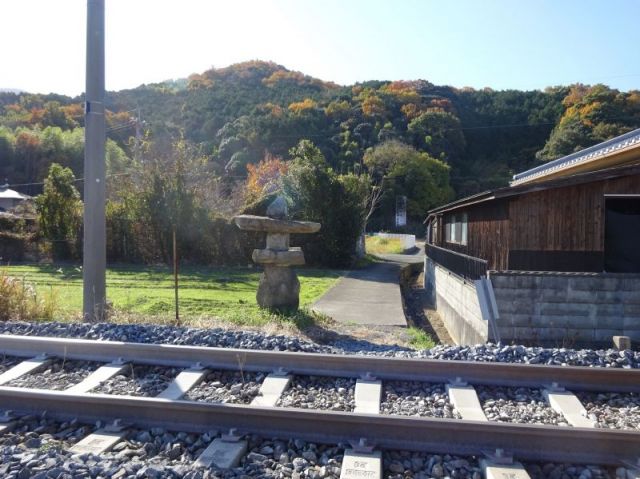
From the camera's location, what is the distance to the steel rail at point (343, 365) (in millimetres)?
4500

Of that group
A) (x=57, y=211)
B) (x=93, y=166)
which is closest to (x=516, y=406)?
(x=93, y=166)

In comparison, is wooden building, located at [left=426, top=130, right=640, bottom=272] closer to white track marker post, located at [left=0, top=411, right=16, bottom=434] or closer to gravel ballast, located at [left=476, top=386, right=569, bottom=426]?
gravel ballast, located at [left=476, top=386, right=569, bottom=426]

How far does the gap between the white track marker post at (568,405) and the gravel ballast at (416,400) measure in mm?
839

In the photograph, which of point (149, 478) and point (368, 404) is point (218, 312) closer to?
point (368, 404)

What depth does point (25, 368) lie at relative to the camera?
5105 millimetres

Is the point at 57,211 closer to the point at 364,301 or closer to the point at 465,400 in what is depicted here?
the point at 364,301

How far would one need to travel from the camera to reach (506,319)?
373 inches

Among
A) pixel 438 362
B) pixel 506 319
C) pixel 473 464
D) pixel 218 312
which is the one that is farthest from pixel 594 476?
pixel 218 312

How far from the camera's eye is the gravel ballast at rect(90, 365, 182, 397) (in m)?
4.58

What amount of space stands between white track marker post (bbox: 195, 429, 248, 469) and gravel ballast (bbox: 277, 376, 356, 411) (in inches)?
27.0

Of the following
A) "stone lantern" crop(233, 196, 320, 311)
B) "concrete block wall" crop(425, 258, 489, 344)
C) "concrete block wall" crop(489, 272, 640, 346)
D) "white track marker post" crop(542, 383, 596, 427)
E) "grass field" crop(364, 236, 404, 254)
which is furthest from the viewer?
"grass field" crop(364, 236, 404, 254)

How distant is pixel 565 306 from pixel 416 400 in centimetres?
632

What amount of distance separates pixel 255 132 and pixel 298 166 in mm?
33606

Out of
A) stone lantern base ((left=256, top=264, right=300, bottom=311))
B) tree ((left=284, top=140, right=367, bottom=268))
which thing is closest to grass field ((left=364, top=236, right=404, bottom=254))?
tree ((left=284, top=140, right=367, bottom=268))
